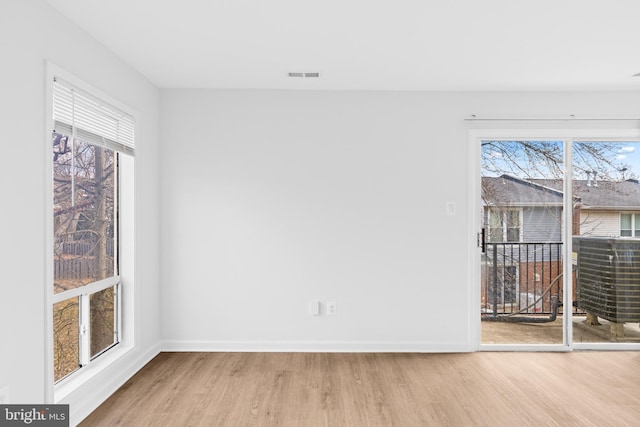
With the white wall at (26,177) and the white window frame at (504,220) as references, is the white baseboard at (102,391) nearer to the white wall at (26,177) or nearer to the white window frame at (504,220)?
the white wall at (26,177)

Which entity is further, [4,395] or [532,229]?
[532,229]

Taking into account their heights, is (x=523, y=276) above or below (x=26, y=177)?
below

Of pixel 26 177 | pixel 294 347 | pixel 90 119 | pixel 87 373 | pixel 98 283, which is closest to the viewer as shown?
pixel 26 177

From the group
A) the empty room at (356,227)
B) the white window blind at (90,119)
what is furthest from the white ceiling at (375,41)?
the white window blind at (90,119)

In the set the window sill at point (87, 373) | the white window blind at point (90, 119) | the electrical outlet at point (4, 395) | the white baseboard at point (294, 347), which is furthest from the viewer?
the white baseboard at point (294, 347)

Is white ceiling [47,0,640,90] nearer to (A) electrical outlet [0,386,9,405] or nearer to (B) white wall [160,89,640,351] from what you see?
(B) white wall [160,89,640,351]

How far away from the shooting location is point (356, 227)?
13.4 ft

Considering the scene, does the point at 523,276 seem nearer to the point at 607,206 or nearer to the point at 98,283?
the point at 607,206

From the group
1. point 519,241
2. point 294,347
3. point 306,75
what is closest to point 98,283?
point 294,347

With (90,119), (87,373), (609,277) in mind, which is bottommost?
(87,373)

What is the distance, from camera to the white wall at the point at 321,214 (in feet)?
13.3

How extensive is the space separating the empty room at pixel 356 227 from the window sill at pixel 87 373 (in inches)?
0.9

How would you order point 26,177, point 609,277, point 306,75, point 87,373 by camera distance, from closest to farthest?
1. point 26,177
2. point 87,373
3. point 306,75
4. point 609,277

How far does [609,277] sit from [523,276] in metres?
A: 0.88
